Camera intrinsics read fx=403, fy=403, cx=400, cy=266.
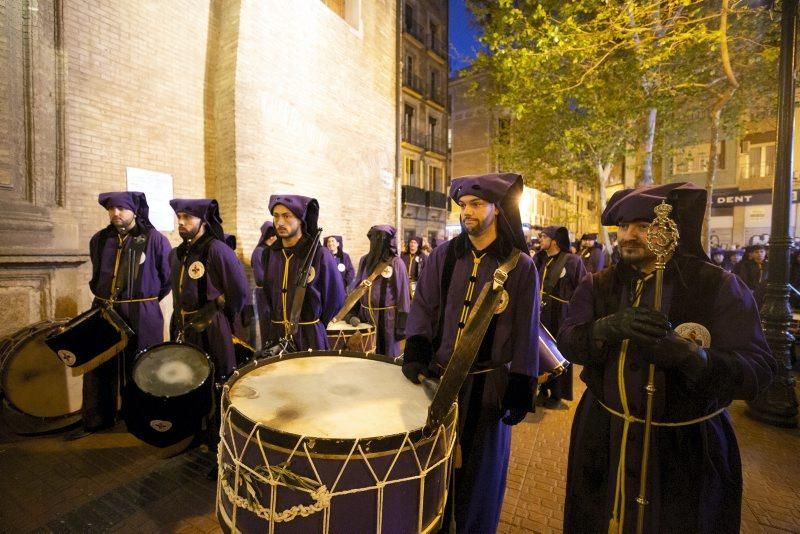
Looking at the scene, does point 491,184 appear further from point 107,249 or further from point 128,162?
point 128,162

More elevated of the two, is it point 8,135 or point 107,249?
point 8,135

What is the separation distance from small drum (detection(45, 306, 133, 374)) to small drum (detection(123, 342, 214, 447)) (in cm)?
115

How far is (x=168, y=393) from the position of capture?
2943mm

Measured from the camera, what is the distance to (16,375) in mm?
4203

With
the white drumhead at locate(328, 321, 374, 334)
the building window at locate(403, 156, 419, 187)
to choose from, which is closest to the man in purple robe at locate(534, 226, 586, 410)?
the white drumhead at locate(328, 321, 374, 334)

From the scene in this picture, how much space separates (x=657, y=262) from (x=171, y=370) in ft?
10.9

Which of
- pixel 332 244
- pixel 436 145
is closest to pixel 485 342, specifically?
pixel 332 244

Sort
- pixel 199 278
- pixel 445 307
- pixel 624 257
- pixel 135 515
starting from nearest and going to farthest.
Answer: pixel 624 257 → pixel 445 307 → pixel 135 515 → pixel 199 278

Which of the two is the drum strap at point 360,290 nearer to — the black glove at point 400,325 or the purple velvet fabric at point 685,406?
the black glove at point 400,325

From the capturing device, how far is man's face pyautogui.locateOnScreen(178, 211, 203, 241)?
163 inches

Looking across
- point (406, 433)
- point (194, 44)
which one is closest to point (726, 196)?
point (194, 44)

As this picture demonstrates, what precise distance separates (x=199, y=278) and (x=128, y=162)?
4.00 meters

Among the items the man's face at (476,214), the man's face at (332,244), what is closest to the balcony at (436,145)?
the man's face at (332,244)

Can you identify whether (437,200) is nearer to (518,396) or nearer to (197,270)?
(197,270)
